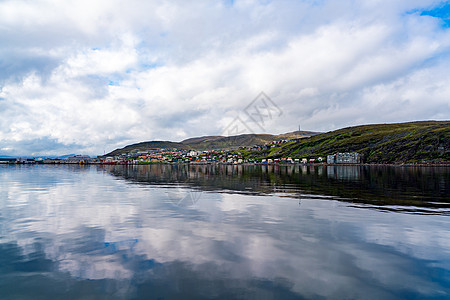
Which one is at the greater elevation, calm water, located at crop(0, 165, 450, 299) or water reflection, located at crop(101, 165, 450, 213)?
calm water, located at crop(0, 165, 450, 299)

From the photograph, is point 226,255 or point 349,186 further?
point 349,186

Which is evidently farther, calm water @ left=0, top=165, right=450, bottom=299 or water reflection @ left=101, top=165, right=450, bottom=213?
water reflection @ left=101, top=165, right=450, bottom=213

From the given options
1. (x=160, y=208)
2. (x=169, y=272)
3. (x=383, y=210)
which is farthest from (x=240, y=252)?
(x=383, y=210)

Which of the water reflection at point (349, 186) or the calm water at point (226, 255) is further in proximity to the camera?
the water reflection at point (349, 186)

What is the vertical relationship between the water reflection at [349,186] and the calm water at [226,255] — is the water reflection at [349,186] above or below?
below

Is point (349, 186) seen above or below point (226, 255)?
below

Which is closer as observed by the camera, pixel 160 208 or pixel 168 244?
pixel 168 244

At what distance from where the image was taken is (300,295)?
964 centimetres

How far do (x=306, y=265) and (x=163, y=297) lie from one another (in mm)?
6813

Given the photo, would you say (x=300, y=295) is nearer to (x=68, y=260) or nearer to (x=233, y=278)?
(x=233, y=278)

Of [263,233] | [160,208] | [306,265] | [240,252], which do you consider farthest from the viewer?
[160,208]

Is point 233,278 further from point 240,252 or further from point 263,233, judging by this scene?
point 263,233

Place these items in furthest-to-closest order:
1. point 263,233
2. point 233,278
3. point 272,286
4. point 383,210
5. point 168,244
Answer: point 383,210, point 263,233, point 168,244, point 233,278, point 272,286

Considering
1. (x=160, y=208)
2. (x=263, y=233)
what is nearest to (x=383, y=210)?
(x=263, y=233)
